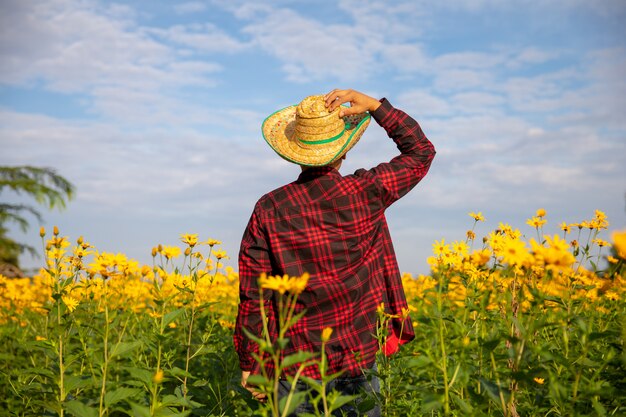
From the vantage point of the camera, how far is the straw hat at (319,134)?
8.44 feet

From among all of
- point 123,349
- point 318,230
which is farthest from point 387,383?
point 123,349

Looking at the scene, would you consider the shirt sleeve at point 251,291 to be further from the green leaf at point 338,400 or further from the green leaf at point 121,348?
the green leaf at point 338,400

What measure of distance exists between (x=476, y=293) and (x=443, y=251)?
288 millimetres

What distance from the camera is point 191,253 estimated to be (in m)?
3.13

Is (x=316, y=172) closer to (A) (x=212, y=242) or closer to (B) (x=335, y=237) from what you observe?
(B) (x=335, y=237)

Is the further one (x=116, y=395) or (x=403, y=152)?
(x=403, y=152)

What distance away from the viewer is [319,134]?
2600 mm

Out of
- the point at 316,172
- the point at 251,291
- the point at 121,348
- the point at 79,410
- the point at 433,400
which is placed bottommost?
the point at 79,410

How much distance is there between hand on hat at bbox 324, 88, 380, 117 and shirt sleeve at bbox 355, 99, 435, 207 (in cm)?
5

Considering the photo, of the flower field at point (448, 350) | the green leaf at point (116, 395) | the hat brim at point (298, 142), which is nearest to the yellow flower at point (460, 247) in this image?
the flower field at point (448, 350)

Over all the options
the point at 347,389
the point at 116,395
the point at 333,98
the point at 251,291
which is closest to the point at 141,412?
the point at 116,395

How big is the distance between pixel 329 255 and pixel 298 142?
52 cm

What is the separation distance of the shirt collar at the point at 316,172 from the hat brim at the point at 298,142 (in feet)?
0.22

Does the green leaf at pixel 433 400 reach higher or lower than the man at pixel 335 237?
lower
